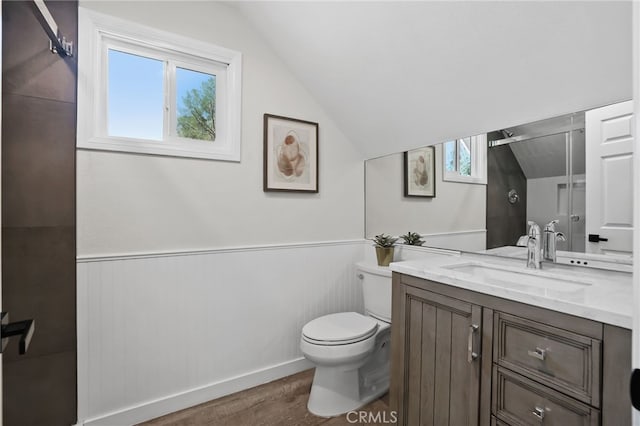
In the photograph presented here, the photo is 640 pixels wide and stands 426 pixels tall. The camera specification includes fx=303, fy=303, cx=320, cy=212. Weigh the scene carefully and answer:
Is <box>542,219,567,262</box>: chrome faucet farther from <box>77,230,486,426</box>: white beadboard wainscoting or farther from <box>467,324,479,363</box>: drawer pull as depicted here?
<box>467,324,479,363</box>: drawer pull

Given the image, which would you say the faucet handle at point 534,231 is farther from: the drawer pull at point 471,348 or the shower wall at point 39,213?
the shower wall at point 39,213

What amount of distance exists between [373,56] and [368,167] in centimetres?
93

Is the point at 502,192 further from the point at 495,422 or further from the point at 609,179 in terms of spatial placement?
the point at 495,422

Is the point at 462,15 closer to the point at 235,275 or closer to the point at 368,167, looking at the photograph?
the point at 368,167

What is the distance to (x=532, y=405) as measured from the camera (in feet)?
3.18

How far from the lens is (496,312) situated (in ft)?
3.48

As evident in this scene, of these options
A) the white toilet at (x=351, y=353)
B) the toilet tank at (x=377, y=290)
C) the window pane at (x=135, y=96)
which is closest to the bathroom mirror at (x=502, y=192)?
the toilet tank at (x=377, y=290)

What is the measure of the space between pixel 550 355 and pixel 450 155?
125 centimetres

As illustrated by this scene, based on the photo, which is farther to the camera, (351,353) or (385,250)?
(385,250)

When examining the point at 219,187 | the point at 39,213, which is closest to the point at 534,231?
the point at 219,187

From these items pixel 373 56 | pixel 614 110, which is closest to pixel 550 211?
pixel 614 110

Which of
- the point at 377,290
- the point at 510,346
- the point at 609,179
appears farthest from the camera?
the point at 377,290

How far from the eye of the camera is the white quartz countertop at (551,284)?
0.85m

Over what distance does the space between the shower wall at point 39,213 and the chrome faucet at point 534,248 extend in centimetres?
223
